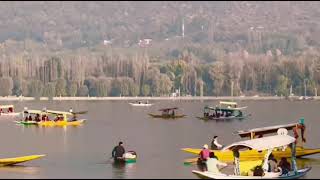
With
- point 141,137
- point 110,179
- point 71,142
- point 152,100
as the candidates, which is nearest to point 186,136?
point 141,137

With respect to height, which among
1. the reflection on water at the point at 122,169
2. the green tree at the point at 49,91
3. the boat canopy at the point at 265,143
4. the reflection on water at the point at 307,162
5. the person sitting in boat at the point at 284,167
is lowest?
the reflection on water at the point at 122,169

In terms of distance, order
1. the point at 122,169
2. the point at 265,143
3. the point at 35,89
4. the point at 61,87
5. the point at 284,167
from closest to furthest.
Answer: the point at 284,167, the point at 265,143, the point at 122,169, the point at 35,89, the point at 61,87

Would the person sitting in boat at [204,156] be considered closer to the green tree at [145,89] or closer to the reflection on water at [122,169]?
the reflection on water at [122,169]

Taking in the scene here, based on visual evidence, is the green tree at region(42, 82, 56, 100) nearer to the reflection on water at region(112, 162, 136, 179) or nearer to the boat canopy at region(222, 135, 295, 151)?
the reflection on water at region(112, 162, 136, 179)

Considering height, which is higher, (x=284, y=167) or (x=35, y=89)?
(x=35, y=89)

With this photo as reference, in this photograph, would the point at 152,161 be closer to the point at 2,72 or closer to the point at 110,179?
the point at 110,179

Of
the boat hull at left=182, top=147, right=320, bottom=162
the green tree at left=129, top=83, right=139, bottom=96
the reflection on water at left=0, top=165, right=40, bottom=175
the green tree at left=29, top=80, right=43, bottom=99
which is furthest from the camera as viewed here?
the green tree at left=129, top=83, right=139, bottom=96

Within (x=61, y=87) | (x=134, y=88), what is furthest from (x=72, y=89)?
(x=134, y=88)

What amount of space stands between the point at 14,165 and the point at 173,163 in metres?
8.94

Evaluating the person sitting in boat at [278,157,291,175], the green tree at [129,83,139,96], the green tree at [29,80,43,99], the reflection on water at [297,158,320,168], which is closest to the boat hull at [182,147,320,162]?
the reflection on water at [297,158,320,168]

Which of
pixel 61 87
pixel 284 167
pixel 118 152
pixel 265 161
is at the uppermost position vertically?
pixel 61 87

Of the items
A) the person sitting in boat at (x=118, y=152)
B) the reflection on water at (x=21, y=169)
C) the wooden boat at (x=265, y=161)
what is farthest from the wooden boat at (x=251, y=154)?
the reflection on water at (x=21, y=169)

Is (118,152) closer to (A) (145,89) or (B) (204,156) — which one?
(B) (204,156)

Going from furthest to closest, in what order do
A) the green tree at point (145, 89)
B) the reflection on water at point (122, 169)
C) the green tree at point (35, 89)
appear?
the green tree at point (145, 89), the green tree at point (35, 89), the reflection on water at point (122, 169)
